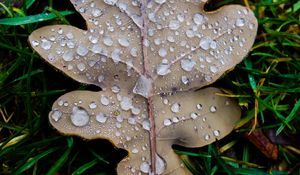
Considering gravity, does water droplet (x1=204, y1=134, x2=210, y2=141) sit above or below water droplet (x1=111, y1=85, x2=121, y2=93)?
below

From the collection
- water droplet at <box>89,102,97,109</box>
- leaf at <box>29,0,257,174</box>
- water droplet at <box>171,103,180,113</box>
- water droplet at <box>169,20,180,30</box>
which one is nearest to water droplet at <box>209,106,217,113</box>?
leaf at <box>29,0,257,174</box>

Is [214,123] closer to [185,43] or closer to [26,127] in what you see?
[185,43]

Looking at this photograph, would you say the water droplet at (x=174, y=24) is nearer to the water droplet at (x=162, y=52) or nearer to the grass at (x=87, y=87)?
the water droplet at (x=162, y=52)

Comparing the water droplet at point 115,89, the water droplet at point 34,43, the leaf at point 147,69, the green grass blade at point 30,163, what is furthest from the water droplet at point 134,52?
the green grass blade at point 30,163

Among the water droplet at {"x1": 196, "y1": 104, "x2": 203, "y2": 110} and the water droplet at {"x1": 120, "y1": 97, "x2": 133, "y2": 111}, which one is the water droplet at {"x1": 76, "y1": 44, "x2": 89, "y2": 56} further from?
the water droplet at {"x1": 196, "y1": 104, "x2": 203, "y2": 110}

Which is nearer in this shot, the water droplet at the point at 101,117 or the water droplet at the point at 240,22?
the water droplet at the point at 101,117

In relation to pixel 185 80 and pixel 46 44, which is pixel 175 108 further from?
pixel 46 44
